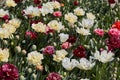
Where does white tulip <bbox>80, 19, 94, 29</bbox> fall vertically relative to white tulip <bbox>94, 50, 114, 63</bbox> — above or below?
above

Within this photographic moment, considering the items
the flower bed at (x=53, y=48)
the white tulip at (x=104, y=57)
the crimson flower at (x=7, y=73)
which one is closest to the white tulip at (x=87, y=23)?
the flower bed at (x=53, y=48)

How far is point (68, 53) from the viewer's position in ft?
13.7

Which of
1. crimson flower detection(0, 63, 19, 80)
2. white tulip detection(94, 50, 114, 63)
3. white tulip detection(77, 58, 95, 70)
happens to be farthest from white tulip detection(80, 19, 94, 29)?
crimson flower detection(0, 63, 19, 80)

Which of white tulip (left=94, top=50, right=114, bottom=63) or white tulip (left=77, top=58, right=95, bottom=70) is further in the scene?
white tulip (left=94, top=50, right=114, bottom=63)

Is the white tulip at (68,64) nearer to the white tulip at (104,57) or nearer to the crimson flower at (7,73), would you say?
the white tulip at (104,57)

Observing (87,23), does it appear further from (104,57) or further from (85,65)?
(85,65)

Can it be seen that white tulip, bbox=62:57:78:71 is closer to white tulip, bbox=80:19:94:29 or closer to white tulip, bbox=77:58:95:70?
white tulip, bbox=77:58:95:70

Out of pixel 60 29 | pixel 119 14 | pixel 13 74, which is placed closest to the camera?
pixel 13 74

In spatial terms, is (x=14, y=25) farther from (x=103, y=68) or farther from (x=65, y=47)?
(x=103, y=68)

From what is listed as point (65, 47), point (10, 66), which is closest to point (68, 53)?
point (65, 47)

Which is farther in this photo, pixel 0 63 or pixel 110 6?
pixel 110 6

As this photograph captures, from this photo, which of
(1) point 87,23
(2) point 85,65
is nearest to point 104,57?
(2) point 85,65

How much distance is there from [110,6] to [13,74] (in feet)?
11.1

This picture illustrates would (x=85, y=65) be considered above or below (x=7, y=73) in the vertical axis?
below
